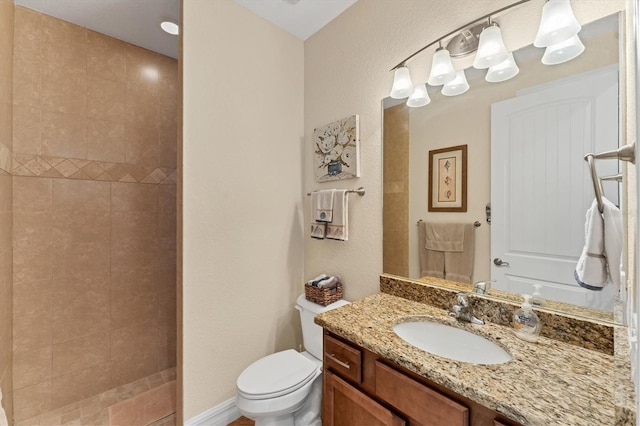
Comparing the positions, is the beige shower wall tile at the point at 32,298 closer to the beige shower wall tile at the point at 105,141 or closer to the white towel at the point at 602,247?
the beige shower wall tile at the point at 105,141

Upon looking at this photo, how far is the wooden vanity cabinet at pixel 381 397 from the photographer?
2.44 feet

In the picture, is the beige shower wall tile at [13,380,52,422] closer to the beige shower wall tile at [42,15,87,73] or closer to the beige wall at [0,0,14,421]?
the beige wall at [0,0,14,421]

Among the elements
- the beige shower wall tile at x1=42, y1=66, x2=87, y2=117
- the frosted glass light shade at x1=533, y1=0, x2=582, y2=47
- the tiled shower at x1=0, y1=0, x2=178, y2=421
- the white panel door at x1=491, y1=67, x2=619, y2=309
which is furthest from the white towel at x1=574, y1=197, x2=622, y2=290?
the beige shower wall tile at x1=42, y1=66, x2=87, y2=117

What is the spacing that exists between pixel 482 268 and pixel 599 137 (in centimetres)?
64

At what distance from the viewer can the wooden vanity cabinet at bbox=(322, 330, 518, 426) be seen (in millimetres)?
744

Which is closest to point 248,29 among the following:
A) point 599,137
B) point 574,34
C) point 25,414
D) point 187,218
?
point 187,218

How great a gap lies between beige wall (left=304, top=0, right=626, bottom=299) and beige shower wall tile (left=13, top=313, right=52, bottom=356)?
179 cm

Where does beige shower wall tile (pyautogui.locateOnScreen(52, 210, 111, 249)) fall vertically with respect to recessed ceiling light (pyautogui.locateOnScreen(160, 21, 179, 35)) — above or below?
below

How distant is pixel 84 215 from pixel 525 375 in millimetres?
2575

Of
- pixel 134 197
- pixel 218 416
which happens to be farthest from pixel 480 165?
pixel 134 197

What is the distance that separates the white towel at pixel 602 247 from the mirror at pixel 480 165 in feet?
0.10

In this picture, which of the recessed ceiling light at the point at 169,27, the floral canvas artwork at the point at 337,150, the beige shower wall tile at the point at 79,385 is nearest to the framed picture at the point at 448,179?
the floral canvas artwork at the point at 337,150

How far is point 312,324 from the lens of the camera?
5.51ft

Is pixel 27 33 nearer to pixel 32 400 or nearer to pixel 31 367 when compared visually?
pixel 31 367
